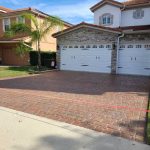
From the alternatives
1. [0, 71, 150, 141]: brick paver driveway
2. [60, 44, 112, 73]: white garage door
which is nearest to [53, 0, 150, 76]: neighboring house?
[60, 44, 112, 73]: white garage door

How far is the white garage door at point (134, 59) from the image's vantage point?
13977 mm

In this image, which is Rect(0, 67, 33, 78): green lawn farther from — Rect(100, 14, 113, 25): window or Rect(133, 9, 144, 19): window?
Rect(133, 9, 144, 19): window

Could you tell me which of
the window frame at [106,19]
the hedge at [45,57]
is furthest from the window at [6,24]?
the window frame at [106,19]

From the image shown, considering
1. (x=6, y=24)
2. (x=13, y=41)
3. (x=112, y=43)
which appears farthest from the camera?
(x=6, y=24)

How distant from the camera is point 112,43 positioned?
49.2 feet

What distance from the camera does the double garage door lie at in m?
14.1

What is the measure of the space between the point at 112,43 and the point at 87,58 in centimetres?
264

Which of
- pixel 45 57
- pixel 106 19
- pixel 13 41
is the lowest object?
pixel 45 57

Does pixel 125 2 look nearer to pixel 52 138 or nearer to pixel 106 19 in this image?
pixel 106 19

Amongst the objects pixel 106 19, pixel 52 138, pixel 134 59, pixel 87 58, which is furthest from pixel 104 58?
pixel 52 138

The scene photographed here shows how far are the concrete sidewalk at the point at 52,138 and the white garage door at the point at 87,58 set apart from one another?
37.4ft

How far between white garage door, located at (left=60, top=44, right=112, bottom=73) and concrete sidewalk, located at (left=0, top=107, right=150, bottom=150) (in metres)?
11.4

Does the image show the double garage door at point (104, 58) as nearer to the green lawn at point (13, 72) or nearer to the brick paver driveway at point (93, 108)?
the green lawn at point (13, 72)

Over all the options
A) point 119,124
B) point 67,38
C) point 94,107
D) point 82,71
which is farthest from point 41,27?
point 119,124
